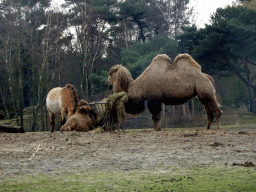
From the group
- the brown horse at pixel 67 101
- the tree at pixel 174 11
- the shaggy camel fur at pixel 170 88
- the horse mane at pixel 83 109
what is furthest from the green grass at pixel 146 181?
the tree at pixel 174 11

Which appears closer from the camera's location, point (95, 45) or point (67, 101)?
point (67, 101)

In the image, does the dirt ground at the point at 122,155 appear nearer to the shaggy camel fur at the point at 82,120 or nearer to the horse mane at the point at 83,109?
the shaggy camel fur at the point at 82,120

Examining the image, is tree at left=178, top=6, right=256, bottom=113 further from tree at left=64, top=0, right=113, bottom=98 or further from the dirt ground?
the dirt ground

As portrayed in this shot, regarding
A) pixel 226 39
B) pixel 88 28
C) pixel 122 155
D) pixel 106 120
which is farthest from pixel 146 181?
pixel 88 28

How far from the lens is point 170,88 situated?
10.4 m

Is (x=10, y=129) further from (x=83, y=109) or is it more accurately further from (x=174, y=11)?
(x=174, y=11)

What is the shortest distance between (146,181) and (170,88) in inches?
266

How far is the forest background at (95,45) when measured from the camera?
2314cm

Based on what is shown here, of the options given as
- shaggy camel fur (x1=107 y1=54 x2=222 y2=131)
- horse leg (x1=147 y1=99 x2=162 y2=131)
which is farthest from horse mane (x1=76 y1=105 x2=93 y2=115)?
horse leg (x1=147 y1=99 x2=162 y2=131)

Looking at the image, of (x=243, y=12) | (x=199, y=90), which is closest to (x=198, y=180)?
(x=199, y=90)

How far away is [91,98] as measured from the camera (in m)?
27.2

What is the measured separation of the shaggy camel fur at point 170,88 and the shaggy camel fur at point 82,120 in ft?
4.33

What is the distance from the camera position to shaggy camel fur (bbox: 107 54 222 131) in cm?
1031

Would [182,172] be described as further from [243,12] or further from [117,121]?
[243,12]
